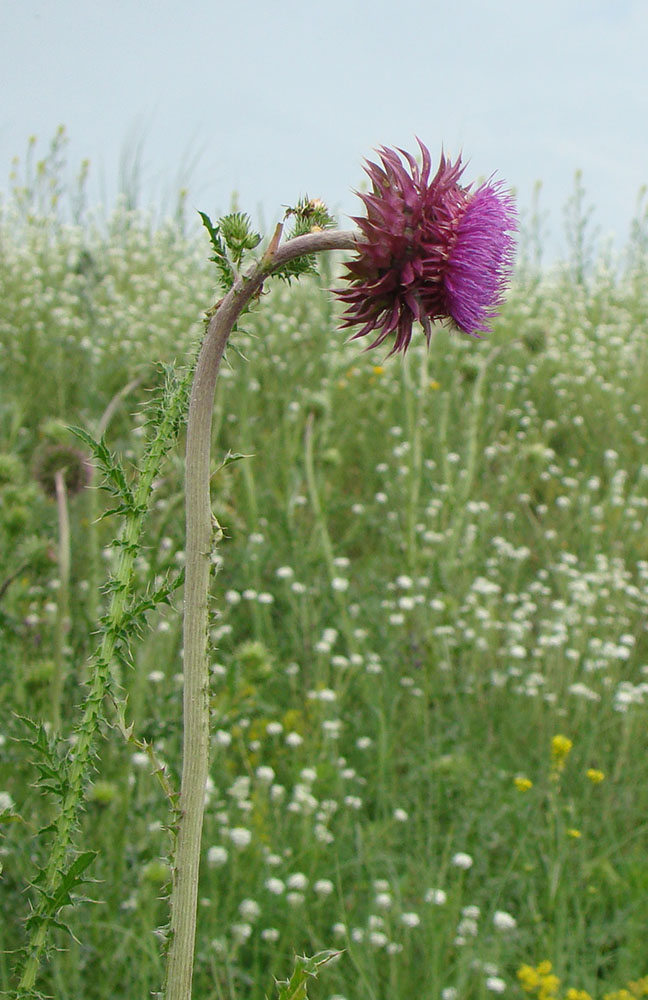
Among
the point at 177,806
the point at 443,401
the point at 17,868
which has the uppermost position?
the point at 443,401

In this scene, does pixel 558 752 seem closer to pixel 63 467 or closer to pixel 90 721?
pixel 63 467

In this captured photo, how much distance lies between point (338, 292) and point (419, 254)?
82mm

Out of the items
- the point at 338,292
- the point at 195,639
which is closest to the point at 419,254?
the point at 338,292

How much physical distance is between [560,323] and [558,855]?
5.43 m

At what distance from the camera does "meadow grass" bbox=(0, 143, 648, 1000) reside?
6.27ft

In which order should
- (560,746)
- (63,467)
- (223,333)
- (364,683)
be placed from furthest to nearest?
(364,683)
(63,467)
(560,746)
(223,333)

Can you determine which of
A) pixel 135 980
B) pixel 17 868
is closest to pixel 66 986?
pixel 135 980

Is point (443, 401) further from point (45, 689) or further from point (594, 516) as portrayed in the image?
point (45, 689)

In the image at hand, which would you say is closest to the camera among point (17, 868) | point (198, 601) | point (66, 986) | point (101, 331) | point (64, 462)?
point (198, 601)

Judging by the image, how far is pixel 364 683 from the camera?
2.74 meters

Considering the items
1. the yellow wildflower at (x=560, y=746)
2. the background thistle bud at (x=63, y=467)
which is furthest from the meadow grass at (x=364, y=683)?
the background thistle bud at (x=63, y=467)

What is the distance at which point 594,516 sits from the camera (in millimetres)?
4285

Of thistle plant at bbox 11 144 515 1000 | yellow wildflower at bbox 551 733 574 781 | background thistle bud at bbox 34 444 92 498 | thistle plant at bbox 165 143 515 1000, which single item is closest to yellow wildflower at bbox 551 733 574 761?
yellow wildflower at bbox 551 733 574 781

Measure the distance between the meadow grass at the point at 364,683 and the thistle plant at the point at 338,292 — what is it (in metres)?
0.07
